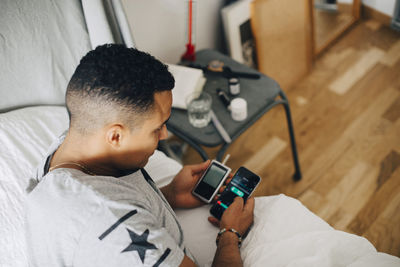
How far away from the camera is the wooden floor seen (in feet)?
4.95

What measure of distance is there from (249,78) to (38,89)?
0.77 m

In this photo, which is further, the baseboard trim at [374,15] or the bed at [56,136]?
the baseboard trim at [374,15]

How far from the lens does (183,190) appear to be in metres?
1.06

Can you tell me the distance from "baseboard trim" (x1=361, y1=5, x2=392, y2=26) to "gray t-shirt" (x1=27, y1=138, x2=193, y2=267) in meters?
2.23

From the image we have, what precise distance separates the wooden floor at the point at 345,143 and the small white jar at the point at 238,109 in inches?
20.8

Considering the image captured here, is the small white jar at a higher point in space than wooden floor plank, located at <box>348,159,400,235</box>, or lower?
higher

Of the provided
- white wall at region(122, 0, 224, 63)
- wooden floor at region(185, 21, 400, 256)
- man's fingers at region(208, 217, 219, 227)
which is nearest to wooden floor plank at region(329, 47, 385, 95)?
wooden floor at region(185, 21, 400, 256)

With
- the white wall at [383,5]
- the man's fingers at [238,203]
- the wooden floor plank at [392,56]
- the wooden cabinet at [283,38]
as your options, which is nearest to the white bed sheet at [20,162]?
the man's fingers at [238,203]

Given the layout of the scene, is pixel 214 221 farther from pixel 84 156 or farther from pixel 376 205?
pixel 376 205

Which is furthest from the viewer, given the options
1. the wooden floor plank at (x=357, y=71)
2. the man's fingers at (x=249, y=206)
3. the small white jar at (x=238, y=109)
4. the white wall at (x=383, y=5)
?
the white wall at (x=383, y=5)

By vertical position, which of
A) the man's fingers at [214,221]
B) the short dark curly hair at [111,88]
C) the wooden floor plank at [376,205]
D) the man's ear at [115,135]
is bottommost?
the wooden floor plank at [376,205]

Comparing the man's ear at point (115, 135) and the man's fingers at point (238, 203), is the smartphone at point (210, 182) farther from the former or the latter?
the man's ear at point (115, 135)

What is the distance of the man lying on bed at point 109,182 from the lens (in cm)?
66

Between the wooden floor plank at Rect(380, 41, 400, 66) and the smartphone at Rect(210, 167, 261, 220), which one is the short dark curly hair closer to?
the smartphone at Rect(210, 167, 261, 220)
